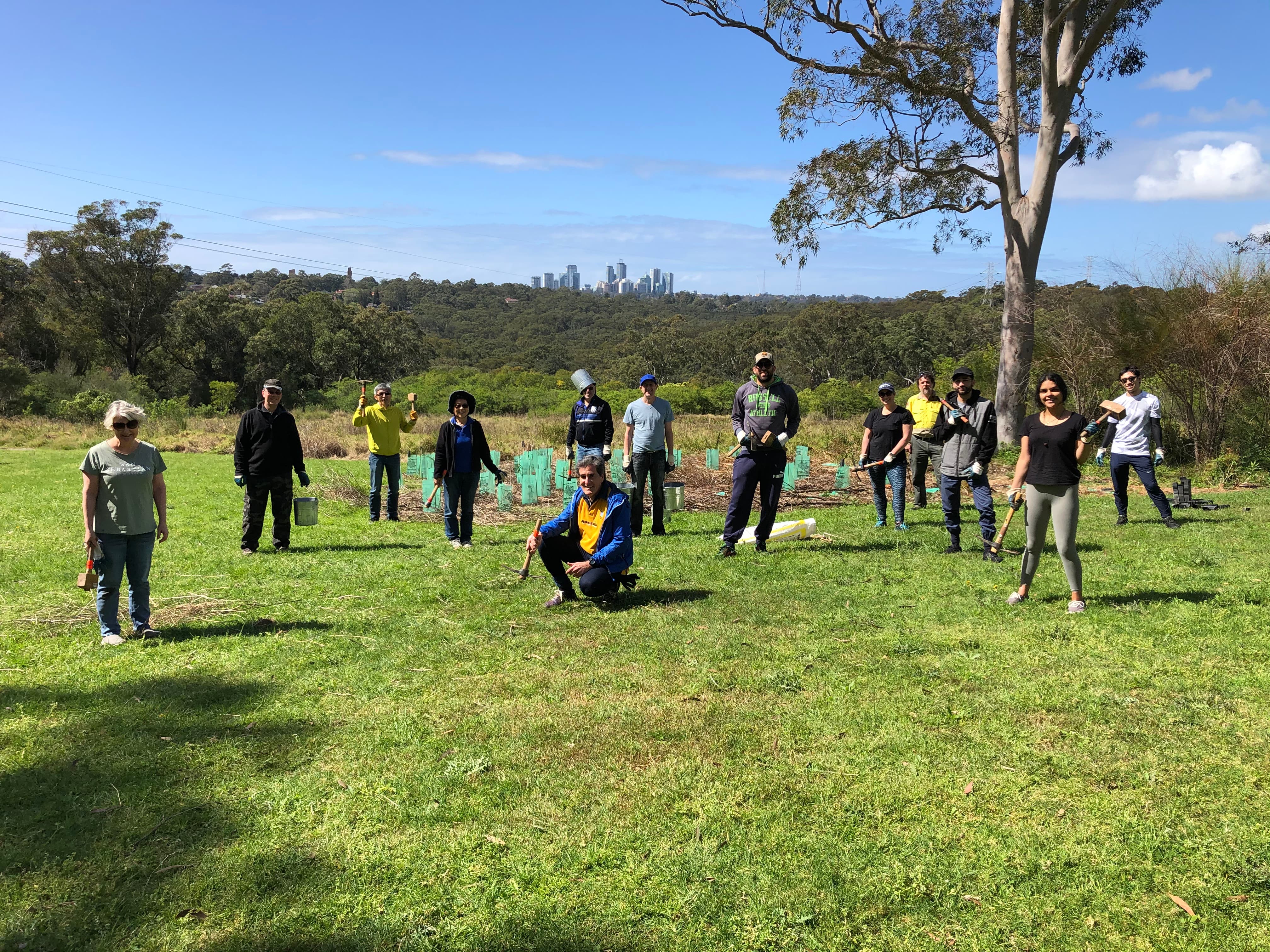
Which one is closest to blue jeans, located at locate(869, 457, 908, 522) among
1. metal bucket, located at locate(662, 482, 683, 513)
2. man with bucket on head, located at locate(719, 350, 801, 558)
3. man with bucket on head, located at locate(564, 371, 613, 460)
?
man with bucket on head, located at locate(719, 350, 801, 558)

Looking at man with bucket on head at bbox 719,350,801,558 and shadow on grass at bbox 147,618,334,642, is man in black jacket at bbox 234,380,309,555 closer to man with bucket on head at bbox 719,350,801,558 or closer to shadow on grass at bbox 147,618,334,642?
shadow on grass at bbox 147,618,334,642

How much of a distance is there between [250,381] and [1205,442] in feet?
175

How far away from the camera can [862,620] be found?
615 centimetres

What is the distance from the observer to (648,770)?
388 cm

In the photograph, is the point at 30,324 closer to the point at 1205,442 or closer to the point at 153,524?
the point at 153,524

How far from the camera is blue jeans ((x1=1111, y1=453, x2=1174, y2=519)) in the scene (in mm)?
9641

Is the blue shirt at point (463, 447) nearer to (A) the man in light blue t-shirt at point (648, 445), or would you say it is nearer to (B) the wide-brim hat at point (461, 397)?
(B) the wide-brim hat at point (461, 397)

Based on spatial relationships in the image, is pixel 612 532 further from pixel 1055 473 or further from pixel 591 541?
pixel 1055 473

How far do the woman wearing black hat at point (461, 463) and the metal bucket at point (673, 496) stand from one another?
207 cm

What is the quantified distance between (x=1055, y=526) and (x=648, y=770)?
12.7 feet

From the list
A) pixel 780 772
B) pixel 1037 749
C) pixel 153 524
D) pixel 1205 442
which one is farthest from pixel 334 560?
pixel 1205 442

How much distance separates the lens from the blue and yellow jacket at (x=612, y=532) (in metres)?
6.30

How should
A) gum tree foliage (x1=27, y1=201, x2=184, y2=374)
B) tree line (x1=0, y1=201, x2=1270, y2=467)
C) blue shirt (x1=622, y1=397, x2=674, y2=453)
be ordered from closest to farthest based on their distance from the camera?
1. blue shirt (x1=622, y1=397, x2=674, y2=453)
2. tree line (x1=0, y1=201, x2=1270, y2=467)
3. gum tree foliage (x1=27, y1=201, x2=184, y2=374)

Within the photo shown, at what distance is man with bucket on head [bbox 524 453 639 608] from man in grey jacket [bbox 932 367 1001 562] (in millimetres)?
3650
